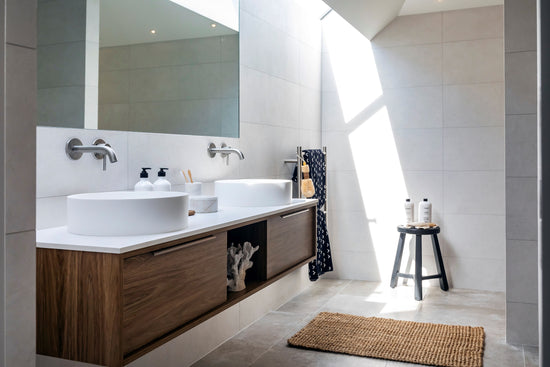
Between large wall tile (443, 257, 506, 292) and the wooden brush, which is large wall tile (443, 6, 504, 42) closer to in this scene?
the wooden brush

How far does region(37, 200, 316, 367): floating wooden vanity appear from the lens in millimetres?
1704

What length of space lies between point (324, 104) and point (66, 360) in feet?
11.6

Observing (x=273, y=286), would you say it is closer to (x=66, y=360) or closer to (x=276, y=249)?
(x=276, y=249)

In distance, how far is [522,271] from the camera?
310cm

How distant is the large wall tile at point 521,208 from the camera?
305 centimetres

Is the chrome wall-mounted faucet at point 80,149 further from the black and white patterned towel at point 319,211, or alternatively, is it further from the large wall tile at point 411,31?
the large wall tile at point 411,31

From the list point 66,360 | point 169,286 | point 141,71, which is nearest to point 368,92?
point 141,71

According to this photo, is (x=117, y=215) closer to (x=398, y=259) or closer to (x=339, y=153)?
(x=398, y=259)

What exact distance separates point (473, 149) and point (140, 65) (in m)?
2.89

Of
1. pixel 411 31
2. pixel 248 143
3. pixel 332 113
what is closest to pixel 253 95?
pixel 248 143

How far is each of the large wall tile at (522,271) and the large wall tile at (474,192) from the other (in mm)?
1280

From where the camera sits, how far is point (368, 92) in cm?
468

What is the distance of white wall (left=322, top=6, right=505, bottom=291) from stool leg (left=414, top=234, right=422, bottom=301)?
0.33m

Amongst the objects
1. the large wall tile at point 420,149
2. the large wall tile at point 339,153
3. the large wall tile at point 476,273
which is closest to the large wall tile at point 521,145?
the large wall tile at point 420,149
